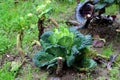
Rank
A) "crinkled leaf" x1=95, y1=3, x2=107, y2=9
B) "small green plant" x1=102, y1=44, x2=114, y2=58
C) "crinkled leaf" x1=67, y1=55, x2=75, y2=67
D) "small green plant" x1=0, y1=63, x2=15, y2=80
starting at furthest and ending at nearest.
A: "crinkled leaf" x1=95, y1=3, x2=107, y2=9 < "small green plant" x1=102, y1=44, x2=114, y2=58 < "small green plant" x1=0, y1=63, x2=15, y2=80 < "crinkled leaf" x1=67, y1=55, x2=75, y2=67

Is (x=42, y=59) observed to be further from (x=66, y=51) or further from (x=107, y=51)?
(x=107, y=51)

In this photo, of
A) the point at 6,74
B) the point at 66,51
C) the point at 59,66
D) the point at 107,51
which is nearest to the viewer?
the point at 59,66

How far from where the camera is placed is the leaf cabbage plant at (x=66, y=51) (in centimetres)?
383

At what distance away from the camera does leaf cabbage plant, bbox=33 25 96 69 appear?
3832mm

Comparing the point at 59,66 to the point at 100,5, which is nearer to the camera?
the point at 59,66

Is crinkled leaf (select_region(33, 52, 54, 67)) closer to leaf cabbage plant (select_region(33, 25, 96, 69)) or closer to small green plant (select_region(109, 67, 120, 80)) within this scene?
leaf cabbage plant (select_region(33, 25, 96, 69))

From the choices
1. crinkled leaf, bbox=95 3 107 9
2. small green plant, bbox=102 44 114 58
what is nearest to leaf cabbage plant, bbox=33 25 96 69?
small green plant, bbox=102 44 114 58

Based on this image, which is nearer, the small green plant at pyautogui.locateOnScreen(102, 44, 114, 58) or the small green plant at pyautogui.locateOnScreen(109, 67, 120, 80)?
the small green plant at pyautogui.locateOnScreen(109, 67, 120, 80)

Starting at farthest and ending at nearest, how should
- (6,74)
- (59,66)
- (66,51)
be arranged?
(6,74), (66,51), (59,66)

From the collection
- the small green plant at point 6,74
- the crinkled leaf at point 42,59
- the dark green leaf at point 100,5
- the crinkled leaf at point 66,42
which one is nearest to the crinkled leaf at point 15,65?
the small green plant at point 6,74

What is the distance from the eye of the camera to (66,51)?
152 inches

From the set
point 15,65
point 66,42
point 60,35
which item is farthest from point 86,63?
point 15,65

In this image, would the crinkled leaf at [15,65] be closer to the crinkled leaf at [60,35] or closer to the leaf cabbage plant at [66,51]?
the leaf cabbage plant at [66,51]

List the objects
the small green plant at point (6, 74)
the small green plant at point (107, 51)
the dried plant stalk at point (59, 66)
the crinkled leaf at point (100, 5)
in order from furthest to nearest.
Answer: the crinkled leaf at point (100, 5), the small green plant at point (107, 51), the small green plant at point (6, 74), the dried plant stalk at point (59, 66)
